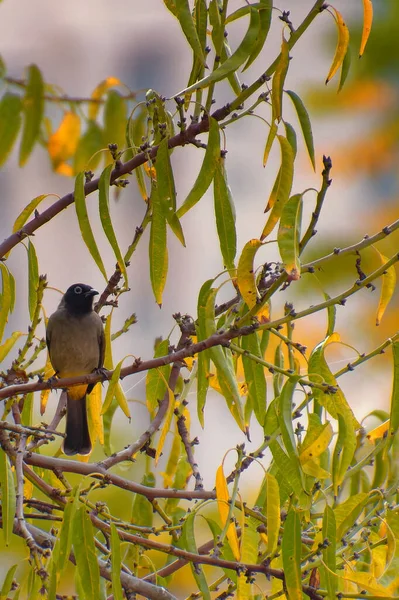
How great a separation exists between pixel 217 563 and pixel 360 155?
43.0ft

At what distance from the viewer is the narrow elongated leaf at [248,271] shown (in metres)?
2.42

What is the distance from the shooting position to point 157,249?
2.72 meters

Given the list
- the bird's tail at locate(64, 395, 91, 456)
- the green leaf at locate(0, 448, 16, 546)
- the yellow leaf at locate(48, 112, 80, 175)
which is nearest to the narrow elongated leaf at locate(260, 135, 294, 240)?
the green leaf at locate(0, 448, 16, 546)

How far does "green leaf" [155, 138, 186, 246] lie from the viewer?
263 centimetres

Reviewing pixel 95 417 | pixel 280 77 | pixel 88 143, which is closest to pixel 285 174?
pixel 280 77

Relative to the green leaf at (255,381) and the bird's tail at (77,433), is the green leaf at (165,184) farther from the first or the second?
the bird's tail at (77,433)

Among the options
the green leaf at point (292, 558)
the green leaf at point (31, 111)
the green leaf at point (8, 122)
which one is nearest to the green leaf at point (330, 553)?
the green leaf at point (292, 558)

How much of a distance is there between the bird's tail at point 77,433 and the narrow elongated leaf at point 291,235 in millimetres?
2776

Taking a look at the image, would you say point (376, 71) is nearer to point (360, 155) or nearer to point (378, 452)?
point (360, 155)

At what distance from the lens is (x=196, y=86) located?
2.47 m

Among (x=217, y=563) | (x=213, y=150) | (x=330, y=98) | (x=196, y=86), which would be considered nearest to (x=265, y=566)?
(x=217, y=563)

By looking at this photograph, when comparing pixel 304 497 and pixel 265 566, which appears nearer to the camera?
pixel 304 497

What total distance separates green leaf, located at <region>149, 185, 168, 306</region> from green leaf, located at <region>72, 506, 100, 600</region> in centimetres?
73

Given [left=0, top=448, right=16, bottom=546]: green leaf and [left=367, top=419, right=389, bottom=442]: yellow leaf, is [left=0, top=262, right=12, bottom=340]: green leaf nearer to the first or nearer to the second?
[left=0, top=448, right=16, bottom=546]: green leaf
